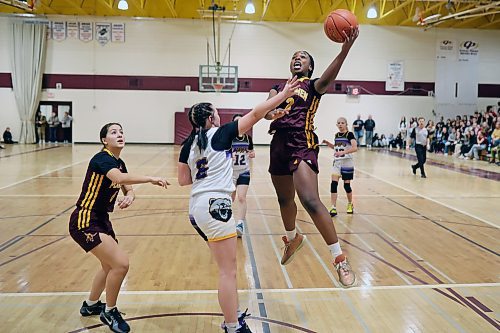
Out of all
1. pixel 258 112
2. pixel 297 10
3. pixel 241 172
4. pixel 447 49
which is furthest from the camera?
pixel 447 49

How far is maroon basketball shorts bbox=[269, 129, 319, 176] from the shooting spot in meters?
4.50

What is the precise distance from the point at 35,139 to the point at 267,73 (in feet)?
40.8

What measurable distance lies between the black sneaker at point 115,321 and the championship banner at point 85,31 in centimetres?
2397

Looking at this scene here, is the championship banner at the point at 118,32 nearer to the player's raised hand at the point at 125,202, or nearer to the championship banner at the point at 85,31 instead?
the championship banner at the point at 85,31

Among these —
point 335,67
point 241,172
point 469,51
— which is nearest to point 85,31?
point 469,51

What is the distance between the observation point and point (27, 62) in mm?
25500

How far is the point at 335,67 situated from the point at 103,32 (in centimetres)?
2374

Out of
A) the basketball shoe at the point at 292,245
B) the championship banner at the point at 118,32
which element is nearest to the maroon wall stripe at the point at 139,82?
the championship banner at the point at 118,32

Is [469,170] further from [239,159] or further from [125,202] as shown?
[125,202]

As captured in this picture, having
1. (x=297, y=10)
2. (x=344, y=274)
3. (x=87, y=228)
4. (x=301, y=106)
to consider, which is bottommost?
(x=344, y=274)

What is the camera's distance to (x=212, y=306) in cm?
465

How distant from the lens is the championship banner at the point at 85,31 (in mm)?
25719

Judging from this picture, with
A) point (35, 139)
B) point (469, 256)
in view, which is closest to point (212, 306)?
point (469, 256)

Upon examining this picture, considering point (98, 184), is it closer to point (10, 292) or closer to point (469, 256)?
point (10, 292)
